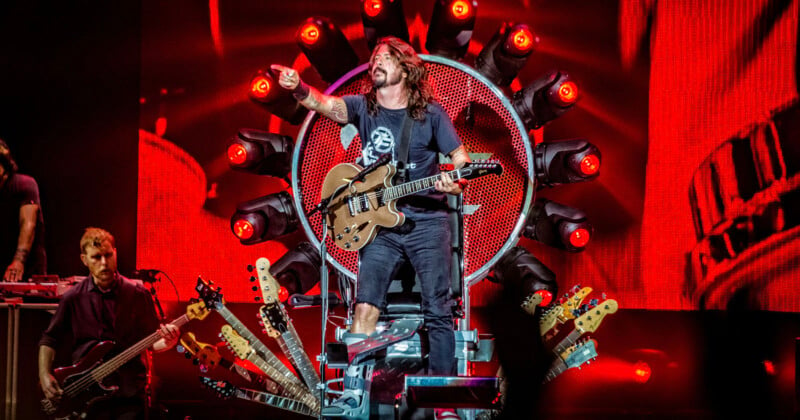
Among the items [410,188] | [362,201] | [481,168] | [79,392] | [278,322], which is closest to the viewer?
[481,168]

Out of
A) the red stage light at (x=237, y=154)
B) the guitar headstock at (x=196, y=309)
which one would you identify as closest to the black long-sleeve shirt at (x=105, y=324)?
the guitar headstock at (x=196, y=309)

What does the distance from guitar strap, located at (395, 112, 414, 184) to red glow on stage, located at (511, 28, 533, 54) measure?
85 cm

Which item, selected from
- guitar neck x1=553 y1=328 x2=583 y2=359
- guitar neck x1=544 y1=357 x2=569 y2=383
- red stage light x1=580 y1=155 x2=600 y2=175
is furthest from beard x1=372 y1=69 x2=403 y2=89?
guitar neck x1=544 y1=357 x2=569 y2=383

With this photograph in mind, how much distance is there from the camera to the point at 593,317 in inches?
203

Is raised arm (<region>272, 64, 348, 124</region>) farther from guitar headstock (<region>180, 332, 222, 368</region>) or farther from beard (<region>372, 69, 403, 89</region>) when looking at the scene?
guitar headstock (<region>180, 332, 222, 368</region>)

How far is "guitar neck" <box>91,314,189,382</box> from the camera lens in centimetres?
496

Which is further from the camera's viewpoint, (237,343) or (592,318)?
(237,343)

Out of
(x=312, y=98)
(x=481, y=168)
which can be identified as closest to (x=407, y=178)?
(x=481, y=168)

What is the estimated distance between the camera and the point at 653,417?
18.9 ft

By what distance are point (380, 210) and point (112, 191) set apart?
9.52ft

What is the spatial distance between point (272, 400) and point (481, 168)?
2.22 metres

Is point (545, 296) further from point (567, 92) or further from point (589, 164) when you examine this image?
point (567, 92)

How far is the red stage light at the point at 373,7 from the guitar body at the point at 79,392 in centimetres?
286

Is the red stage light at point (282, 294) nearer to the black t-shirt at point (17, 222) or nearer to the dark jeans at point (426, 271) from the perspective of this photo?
the dark jeans at point (426, 271)
